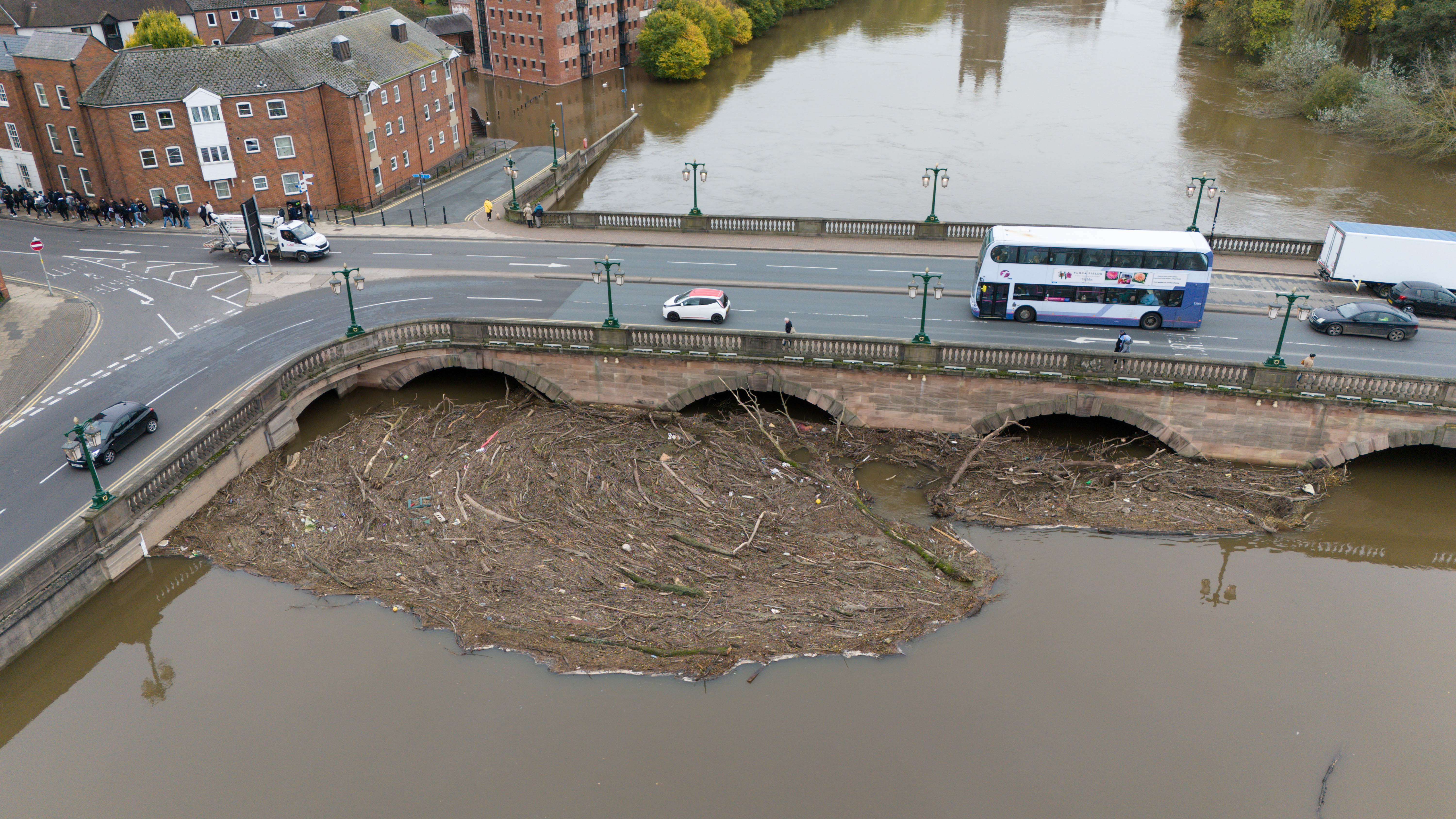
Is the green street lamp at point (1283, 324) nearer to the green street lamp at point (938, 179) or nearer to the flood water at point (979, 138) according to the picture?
the green street lamp at point (938, 179)

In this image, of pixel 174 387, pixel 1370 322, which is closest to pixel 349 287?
pixel 174 387

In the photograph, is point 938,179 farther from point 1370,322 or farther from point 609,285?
point 609,285

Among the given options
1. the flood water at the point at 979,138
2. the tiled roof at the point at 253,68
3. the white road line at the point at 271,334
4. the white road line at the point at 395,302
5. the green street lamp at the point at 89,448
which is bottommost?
the flood water at the point at 979,138

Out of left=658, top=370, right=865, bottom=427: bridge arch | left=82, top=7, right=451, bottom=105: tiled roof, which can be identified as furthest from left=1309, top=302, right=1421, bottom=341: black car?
left=82, top=7, right=451, bottom=105: tiled roof

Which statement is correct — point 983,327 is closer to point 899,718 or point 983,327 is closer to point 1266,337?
point 1266,337

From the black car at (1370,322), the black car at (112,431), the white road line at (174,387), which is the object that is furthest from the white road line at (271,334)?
the black car at (1370,322)

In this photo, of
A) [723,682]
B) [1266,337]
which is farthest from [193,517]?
[1266,337]

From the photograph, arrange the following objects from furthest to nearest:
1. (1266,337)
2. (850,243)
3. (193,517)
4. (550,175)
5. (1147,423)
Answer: (550,175) → (850,243) → (1266,337) → (1147,423) → (193,517)
